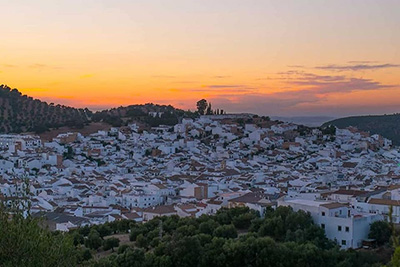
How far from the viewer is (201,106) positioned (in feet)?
298

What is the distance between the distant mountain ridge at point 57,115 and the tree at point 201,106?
10.1 ft

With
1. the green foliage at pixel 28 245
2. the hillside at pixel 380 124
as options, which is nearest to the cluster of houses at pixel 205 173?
the green foliage at pixel 28 245

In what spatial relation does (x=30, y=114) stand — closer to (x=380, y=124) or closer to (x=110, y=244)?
(x=380, y=124)

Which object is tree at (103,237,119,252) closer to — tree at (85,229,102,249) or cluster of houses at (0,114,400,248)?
tree at (85,229,102,249)

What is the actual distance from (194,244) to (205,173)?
2631cm

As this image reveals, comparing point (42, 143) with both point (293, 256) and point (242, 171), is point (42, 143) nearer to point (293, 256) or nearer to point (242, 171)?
point (242, 171)

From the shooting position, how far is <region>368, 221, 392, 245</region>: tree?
1823cm

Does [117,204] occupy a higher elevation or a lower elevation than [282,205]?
lower

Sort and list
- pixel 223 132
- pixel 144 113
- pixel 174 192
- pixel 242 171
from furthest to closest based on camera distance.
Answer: pixel 144 113 → pixel 223 132 → pixel 242 171 → pixel 174 192

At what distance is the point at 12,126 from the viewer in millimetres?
77875

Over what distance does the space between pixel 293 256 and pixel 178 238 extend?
3.44m

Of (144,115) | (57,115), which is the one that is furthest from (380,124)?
(57,115)

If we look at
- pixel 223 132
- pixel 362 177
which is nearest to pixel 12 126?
pixel 223 132

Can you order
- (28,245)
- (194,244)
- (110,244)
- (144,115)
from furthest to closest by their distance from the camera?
(144,115), (110,244), (194,244), (28,245)
